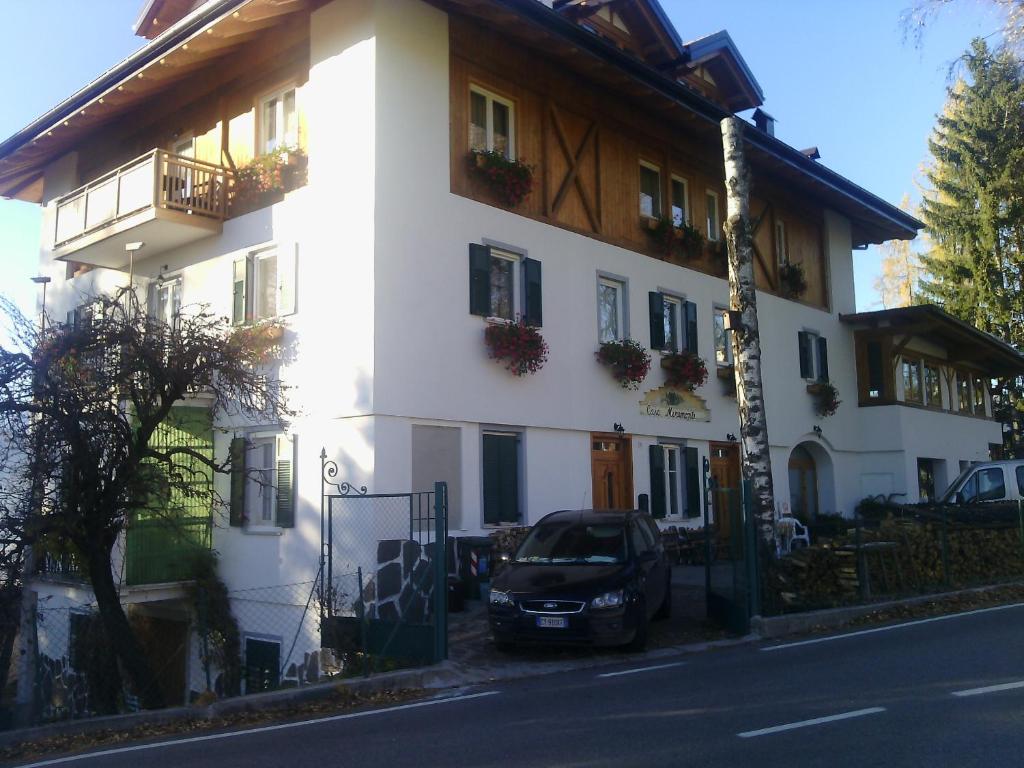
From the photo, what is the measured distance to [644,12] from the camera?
73.9 ft

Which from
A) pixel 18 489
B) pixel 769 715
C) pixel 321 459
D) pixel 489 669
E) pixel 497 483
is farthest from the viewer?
pixel 497 483

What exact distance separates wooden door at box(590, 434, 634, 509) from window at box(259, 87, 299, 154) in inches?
309

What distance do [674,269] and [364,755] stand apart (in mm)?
16184

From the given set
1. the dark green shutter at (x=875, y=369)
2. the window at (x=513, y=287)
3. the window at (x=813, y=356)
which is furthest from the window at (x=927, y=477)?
the window at (x=513, y=287)

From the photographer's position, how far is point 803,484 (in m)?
26.8

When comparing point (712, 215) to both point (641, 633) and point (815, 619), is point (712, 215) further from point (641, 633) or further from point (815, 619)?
point (641, 633)

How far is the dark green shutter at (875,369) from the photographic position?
28250mm

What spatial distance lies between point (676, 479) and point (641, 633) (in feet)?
31.7

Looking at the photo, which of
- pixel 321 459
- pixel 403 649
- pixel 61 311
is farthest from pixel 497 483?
pixel 61 311

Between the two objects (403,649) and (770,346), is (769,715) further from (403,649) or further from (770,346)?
(770,346)

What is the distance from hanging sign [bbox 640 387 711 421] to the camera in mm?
20688

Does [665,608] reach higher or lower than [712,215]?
lower

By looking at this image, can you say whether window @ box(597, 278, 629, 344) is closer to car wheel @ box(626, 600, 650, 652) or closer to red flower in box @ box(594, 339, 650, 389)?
red flower in box @ box(594, 339, 650, 389)

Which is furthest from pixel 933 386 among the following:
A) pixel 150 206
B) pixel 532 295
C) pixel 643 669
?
pixel 150 206
